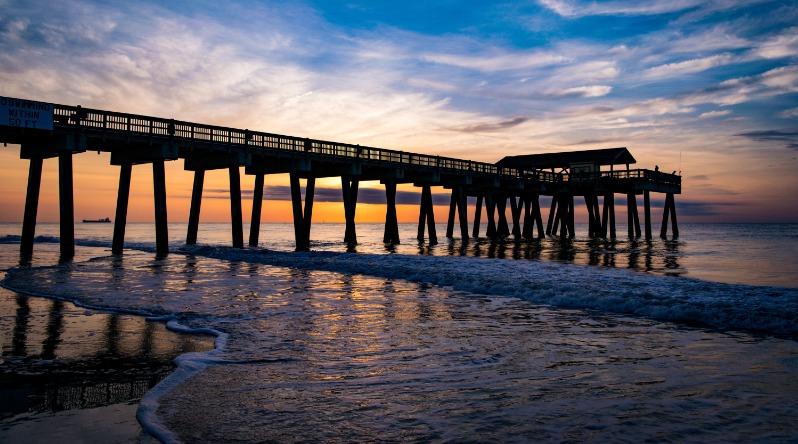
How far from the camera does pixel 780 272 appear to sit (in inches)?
858

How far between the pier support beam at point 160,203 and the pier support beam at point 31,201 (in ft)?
16.6

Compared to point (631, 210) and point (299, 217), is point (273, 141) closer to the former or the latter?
point (299, 217)

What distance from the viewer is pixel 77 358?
21.0ft

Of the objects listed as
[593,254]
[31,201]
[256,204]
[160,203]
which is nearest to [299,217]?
[256,204]

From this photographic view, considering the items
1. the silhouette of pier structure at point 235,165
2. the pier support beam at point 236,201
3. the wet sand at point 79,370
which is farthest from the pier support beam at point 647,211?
the wet sand at point 79,370

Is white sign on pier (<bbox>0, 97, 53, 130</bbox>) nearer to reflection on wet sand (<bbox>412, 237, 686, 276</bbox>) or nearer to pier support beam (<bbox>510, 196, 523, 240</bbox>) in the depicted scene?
reflection on wet sand (<bbox>412, 237, 686, 276</bbox>)

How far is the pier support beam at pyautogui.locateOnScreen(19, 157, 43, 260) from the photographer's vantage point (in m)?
24.2

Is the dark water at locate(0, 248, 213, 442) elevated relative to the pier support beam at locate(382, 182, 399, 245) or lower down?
lower down

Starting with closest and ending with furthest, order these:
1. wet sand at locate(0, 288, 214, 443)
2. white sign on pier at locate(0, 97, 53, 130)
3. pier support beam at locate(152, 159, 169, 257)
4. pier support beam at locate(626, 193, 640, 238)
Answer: wet sand at locate(0, 288, 214, 443)
white sign on pier at locate(0, 97, 53, 130)
pier support beam at locate(152, 159, 169, 257)
pier support beam at locate(626, 193, 640, 238)

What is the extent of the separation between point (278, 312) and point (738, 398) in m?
7.61

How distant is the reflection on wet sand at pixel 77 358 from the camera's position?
4.92 m

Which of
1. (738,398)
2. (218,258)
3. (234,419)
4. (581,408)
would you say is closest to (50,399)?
(234,419)

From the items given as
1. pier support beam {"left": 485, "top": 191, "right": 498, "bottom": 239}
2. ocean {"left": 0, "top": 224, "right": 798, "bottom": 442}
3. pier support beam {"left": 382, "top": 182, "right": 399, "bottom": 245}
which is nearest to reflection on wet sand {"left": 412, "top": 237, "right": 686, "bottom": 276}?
pier support beam {"left": 382, "top": 182, "right": 399, "bottom": 245}

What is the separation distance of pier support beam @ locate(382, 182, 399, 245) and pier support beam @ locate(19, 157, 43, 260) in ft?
64.6
